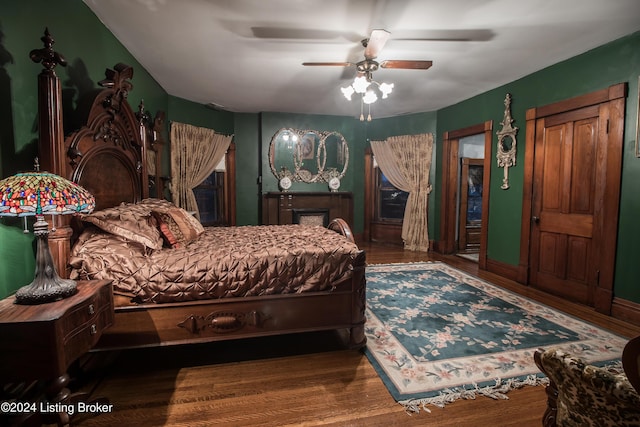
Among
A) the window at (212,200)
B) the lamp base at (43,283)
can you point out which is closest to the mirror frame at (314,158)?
the window at (212,200)

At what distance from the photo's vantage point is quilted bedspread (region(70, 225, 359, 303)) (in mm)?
1952

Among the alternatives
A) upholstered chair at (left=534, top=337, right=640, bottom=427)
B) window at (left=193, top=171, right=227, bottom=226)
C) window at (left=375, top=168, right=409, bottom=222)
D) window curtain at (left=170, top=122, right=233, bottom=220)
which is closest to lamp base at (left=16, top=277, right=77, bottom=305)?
upholstered chair at (left=534, top=337, right=640, bottom=427)

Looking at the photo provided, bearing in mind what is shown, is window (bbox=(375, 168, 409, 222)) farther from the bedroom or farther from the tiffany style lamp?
the tiffany style lamp

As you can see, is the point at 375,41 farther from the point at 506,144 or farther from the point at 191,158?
the point at 191,158

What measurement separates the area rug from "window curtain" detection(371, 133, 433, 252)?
7.41 feet

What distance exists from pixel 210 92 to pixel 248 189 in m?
1.99

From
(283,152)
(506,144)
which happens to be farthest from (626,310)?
(283,152)

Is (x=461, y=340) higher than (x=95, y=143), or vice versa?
(x=95, y=143)

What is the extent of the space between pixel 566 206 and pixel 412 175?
2.86 m

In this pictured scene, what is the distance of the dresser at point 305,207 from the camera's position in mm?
5922

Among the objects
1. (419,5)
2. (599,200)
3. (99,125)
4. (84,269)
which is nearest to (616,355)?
→ (599,200)

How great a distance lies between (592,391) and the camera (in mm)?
875

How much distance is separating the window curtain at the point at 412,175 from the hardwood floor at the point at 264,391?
13.1 feet

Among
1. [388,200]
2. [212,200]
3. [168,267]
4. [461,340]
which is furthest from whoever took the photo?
[388,200]
